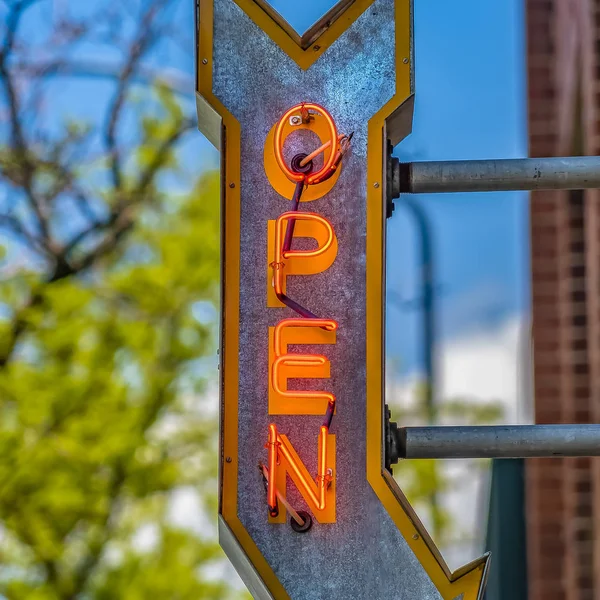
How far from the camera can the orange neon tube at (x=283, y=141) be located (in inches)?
170

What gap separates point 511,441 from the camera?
12.6ft

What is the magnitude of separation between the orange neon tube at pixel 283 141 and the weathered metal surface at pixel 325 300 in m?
0.10

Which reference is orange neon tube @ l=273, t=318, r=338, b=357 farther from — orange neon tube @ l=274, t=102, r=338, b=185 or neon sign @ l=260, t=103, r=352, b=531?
orange neon tube @ l=274, t=102, r=338, b=185

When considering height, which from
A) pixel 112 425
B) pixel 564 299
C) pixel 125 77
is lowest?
pixel 112 425

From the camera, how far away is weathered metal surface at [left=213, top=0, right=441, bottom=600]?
3.97 meters

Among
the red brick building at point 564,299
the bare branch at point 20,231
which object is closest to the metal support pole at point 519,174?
the red brick building at point 564,299

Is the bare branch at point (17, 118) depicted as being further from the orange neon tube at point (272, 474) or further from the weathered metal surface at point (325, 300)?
the orange neon tube at point (272, 474)

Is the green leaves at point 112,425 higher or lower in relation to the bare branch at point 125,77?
lower

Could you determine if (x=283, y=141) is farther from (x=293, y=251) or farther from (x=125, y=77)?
(x=125, y=77)

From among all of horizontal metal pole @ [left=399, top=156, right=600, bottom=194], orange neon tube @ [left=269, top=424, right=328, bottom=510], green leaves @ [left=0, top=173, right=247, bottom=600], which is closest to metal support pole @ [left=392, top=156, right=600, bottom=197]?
horizontal metal pole @ [left=399, top=156, right=600, bottom=194]

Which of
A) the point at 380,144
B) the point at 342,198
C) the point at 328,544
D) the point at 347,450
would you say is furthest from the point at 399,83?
the point at 328,544

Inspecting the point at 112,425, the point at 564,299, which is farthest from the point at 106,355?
the point at 564,299

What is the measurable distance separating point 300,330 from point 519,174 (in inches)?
46.1

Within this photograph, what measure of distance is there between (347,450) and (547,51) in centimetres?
710
